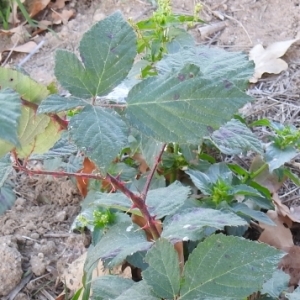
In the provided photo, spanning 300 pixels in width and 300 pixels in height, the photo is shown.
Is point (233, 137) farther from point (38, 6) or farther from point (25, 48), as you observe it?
point (38, 6)

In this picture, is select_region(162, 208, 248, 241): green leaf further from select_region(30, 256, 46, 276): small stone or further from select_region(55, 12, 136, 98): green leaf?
select_region(30, 256, 46, 276): small stone

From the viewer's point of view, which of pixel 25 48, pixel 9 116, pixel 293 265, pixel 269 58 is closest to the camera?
pixel 9 116

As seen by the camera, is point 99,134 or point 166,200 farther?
point 166,200

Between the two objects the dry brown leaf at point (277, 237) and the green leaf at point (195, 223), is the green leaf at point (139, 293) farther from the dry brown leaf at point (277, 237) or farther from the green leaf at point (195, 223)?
the dry brown leaf at point (277, 237)

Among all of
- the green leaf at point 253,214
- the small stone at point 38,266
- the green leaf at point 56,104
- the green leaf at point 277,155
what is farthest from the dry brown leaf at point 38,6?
the green leaf at point 56,104

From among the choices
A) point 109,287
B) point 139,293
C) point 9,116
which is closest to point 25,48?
point 109,287

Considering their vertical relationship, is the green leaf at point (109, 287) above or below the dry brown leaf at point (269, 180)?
above
